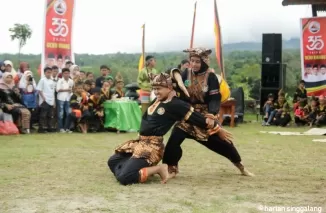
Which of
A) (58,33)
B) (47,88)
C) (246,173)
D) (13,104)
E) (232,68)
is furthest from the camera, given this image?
(232,68)

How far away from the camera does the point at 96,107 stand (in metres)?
11.5

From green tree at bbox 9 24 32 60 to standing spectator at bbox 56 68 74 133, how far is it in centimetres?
984

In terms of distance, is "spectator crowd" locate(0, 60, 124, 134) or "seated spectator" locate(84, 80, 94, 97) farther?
"seated spectator" locate(84, 80, 94, 97)

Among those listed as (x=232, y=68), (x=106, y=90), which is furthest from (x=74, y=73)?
(x=232, y=68)

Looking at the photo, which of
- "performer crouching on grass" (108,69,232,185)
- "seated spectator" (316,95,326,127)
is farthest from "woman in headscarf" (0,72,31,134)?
"seated spectator" (316,95,326,127)

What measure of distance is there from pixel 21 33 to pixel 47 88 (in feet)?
33.4

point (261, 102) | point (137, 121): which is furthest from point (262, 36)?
point (137, 121)

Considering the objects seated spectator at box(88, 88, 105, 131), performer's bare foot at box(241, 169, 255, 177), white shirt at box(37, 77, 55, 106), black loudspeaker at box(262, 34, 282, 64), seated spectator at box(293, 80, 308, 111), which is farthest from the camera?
black loudspeaker at box(262, 34, 282, 64)

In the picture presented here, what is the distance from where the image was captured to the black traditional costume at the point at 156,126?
5.41 metres

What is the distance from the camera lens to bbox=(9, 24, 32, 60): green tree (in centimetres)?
2045

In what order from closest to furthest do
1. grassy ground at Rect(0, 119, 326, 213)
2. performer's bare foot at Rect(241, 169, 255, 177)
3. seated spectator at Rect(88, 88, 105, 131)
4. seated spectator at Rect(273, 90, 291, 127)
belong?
grassy ground at Rect(0, 119, 326, 213) → performer's bare foot at Rect(241, 169, 255, 177) → seated spectator at Rect(88, 88, 105, 131) → seated spectator at Rect(273, 90, 291, 127)

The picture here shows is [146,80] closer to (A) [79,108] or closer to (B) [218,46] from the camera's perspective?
(A) [79,108]

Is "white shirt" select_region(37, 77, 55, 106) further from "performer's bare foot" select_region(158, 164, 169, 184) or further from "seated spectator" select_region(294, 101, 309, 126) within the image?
"seated spectator" select_region(294, 101, 309, 126)

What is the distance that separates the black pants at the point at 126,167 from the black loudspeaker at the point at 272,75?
1187cm
